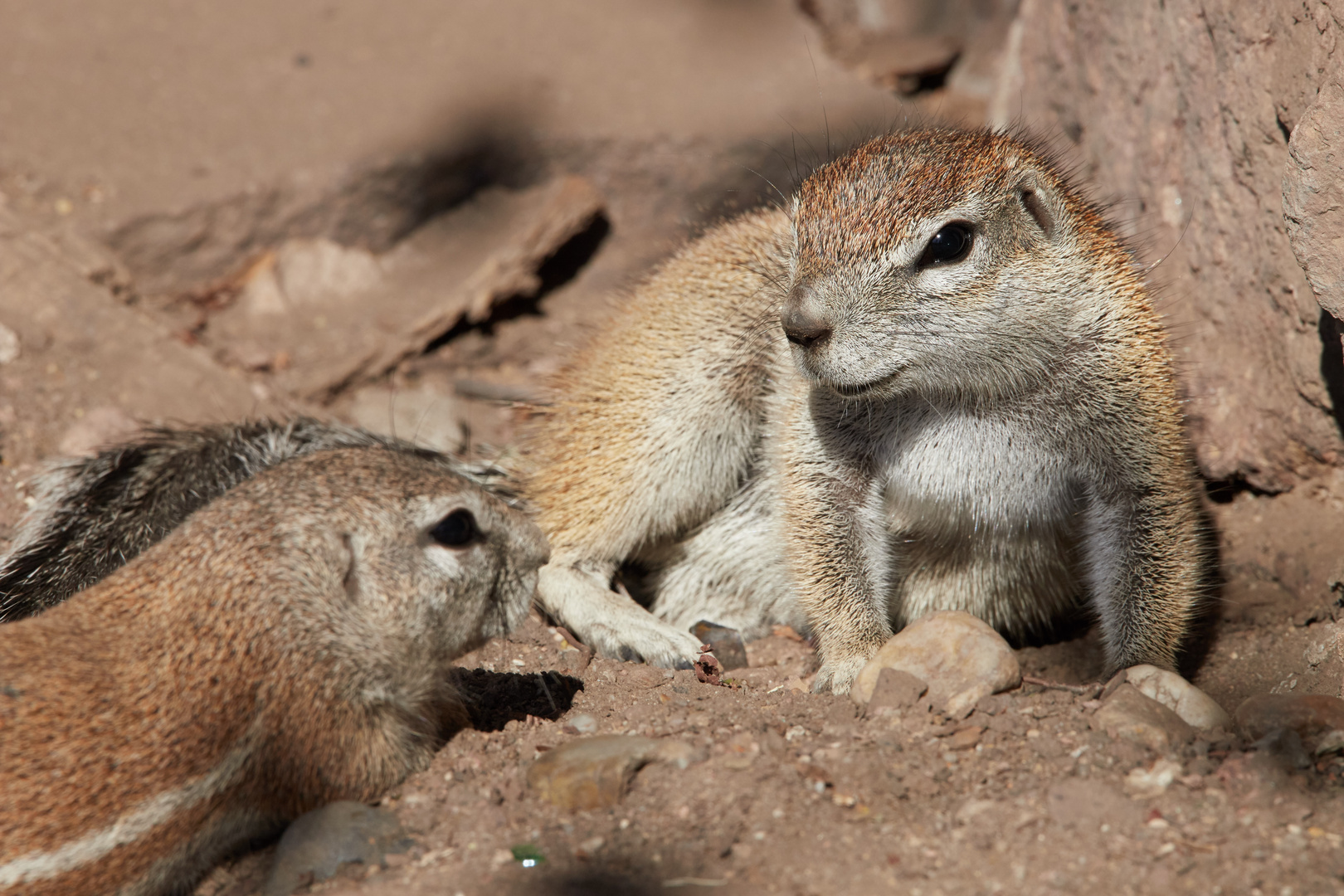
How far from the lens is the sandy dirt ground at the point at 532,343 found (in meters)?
2.91

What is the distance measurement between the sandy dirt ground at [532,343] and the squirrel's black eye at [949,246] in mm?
1284

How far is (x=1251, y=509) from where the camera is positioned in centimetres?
471

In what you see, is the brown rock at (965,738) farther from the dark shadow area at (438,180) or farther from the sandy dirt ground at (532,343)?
the dark shadow area at (438,180)

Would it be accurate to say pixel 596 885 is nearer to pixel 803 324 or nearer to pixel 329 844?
pixel 329 844

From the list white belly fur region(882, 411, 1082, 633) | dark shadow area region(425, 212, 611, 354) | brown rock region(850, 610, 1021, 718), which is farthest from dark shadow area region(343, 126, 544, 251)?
brown rock region(850, 610, 1021, 718)

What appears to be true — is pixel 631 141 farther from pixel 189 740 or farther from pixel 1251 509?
pixel 189 740

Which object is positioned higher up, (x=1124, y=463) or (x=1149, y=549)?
(x=1124, y=463)

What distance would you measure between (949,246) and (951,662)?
4.27 ft

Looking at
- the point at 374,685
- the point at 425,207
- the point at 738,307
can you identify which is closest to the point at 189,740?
the point at 374,685

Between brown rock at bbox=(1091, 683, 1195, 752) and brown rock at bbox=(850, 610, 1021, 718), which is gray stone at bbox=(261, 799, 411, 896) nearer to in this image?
brown rock at bbox=(850, 610, 1021, 718)

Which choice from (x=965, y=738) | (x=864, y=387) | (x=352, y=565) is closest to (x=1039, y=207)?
(x=864, y=387)

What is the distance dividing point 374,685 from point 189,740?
524 millimetres

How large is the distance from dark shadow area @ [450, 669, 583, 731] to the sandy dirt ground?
0.06 ft

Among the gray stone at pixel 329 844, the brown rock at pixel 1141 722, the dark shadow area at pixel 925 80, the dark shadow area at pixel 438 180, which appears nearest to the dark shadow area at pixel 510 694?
the gray stone at pixel 329 844
